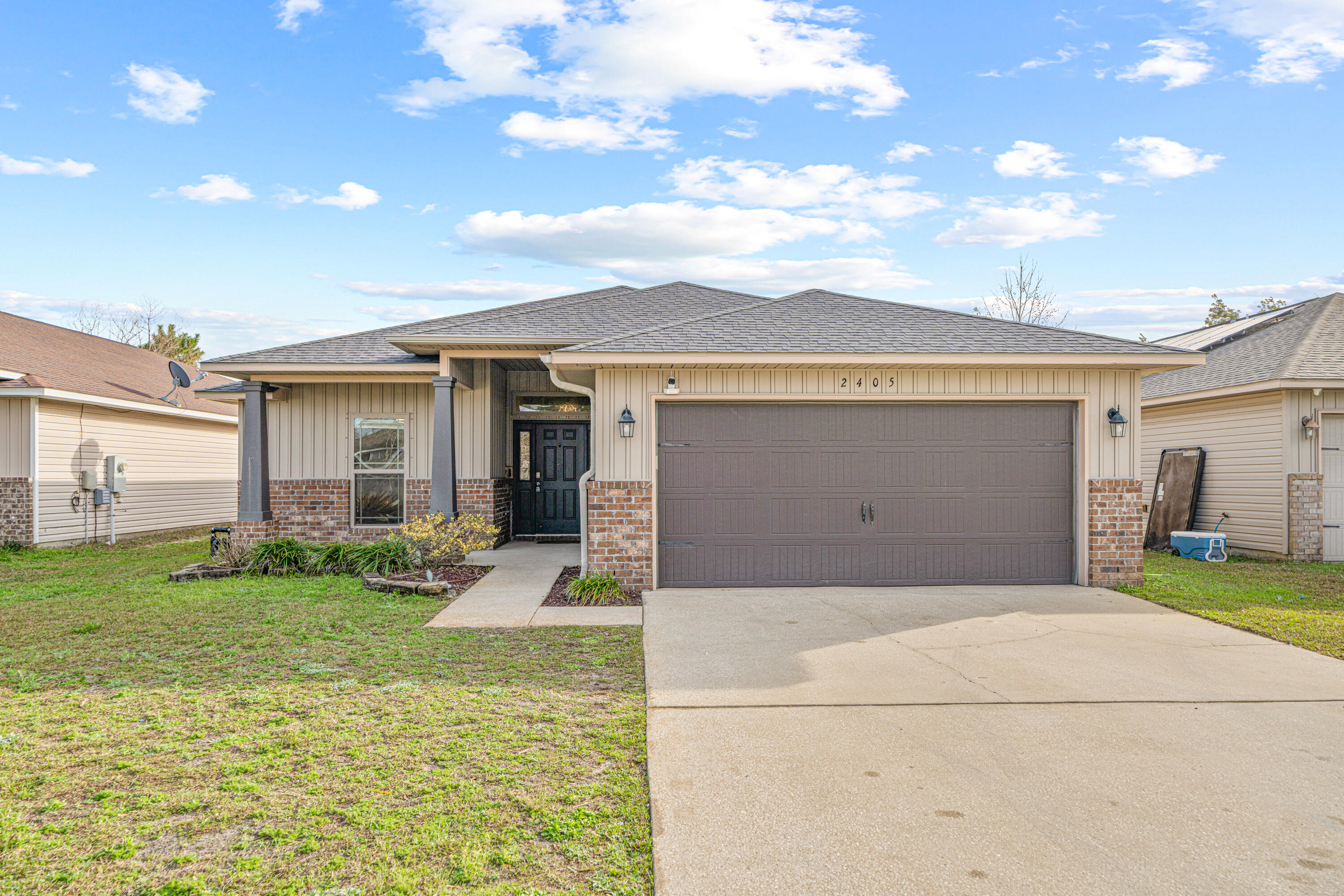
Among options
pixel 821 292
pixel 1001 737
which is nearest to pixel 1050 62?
pixel 821 292

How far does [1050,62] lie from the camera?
10.7m

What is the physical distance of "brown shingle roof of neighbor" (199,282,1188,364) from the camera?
25.9 ft

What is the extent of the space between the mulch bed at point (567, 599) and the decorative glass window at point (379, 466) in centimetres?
423

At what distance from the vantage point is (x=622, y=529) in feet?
26.2

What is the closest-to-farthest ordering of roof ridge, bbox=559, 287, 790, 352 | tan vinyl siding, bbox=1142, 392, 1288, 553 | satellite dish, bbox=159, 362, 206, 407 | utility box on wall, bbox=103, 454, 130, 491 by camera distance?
roof ridge, bbox=559, 287, 790, 352 → tan vinyl siding, bbox=1142, 392, 1288, 553 → utility box on wall, bbox=103, 454, 130, 491 → satellite dish, bbox=159, 362, 206, 407

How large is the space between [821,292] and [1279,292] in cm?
3649

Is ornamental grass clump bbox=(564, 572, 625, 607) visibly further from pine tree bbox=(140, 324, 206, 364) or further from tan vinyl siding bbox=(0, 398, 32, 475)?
pine tree bbox=(140, 324, 206, 364)

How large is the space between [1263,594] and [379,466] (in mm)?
11249

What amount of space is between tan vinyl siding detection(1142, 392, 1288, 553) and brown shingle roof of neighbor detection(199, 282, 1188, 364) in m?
4.12

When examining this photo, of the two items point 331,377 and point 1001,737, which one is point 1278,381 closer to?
point 1001,737

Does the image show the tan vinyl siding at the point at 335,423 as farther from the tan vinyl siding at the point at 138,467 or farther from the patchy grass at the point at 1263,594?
the patchy grass at the point at 1263,594

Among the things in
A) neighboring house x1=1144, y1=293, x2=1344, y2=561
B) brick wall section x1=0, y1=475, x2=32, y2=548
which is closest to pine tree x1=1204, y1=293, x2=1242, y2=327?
neighboring house x1=1144, y1=293, x2=1344, y2=561

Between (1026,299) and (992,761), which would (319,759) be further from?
(1026,299)

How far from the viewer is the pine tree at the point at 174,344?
35.3 meters
